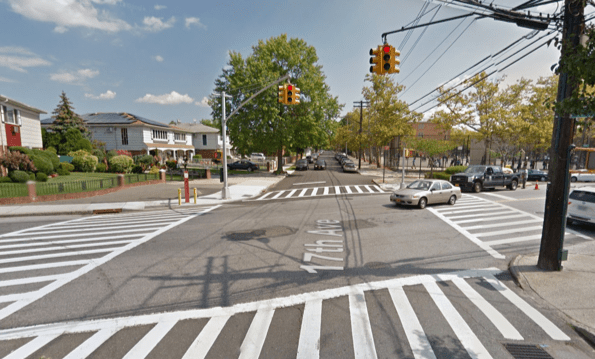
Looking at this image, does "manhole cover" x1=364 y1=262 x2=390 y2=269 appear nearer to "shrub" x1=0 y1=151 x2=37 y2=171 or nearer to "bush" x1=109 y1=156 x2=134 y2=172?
"shrub" x1=0 y1=151 x2=37 y2=171

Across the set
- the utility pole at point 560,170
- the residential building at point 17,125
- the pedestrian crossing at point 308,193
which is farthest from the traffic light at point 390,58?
the residential building at point 17,125

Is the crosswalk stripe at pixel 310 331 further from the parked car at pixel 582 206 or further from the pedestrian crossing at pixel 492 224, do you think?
the parked car at pixel 582 206

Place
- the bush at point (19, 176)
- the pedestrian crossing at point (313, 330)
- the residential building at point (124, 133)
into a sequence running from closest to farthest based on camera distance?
1. the pedestrian crossing at point (313, 330)
2. the bush at point (19, 176)
3. the residential building at point (124, 133)

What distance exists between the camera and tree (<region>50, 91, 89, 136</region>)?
39250 mm

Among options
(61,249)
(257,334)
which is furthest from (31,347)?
(61,249)

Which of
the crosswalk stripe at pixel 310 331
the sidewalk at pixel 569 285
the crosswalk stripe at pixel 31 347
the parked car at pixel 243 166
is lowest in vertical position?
the crosswalk stripe at pixel 31 347

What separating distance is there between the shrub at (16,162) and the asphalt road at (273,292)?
13300mm

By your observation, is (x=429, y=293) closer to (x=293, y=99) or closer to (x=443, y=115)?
(x=293, y=99)

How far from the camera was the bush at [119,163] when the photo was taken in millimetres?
30942

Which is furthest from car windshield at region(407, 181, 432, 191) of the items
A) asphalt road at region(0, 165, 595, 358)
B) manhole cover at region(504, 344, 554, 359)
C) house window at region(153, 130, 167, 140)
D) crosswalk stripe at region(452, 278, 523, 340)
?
house window at region(153, 130, 167, 140)

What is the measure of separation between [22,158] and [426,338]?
1130 inches

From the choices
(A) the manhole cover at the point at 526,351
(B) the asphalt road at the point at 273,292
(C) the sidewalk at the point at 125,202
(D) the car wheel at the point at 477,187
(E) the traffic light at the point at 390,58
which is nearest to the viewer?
(A) the manhole cover at the point at 526,351

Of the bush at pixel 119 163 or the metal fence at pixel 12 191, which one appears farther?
the bush at pixel 119 163

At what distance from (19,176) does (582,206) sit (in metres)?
32.3
